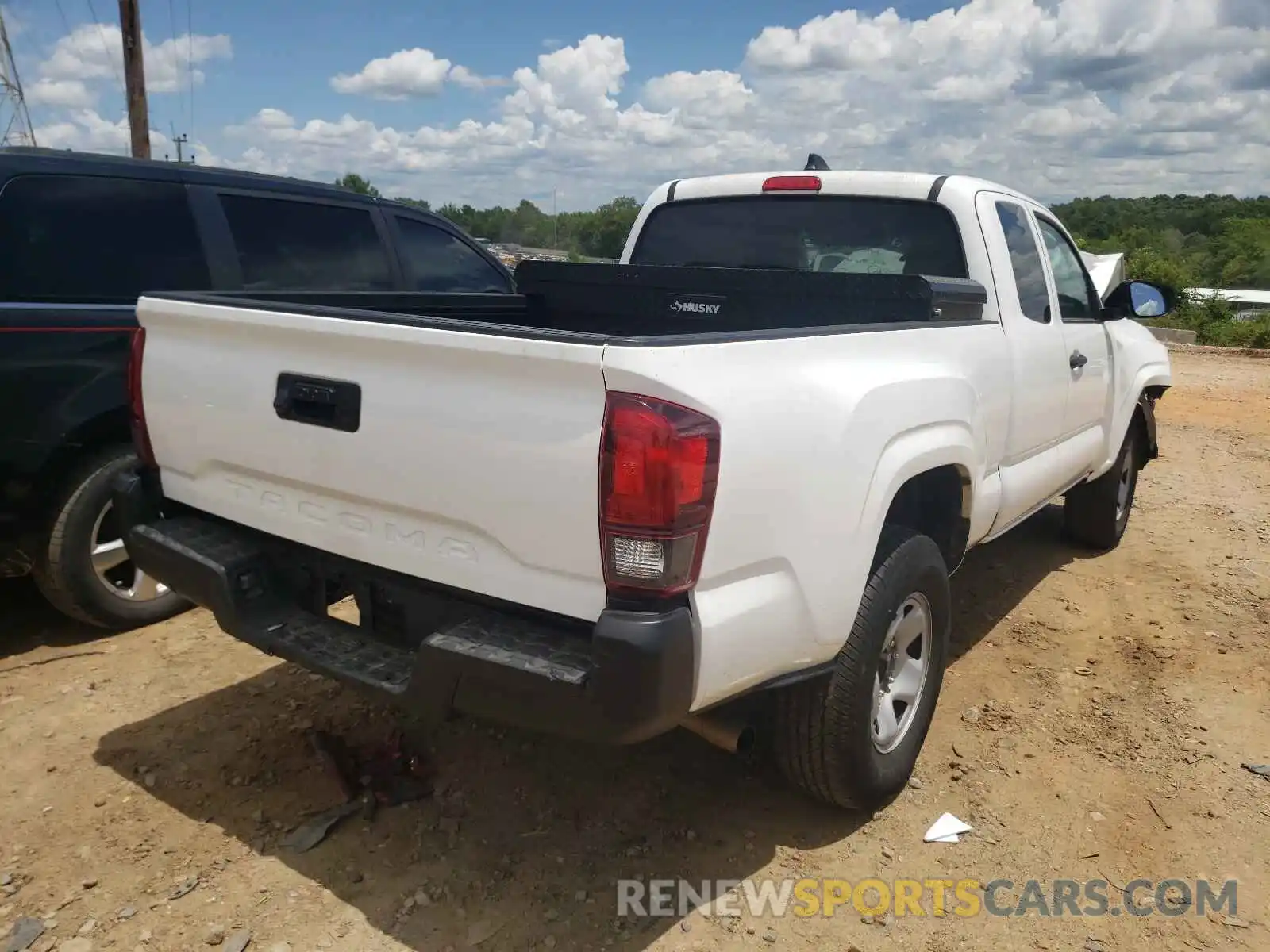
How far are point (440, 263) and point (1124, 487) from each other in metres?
4.37

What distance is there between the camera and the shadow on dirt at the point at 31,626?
Result: 4156 millimetres

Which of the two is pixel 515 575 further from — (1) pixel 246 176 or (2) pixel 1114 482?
(2) pixel 1114 482

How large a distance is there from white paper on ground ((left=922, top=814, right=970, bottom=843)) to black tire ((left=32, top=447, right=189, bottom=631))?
114 inches

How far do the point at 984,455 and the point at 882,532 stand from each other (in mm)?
740

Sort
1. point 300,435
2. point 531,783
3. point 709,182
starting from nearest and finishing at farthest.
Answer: point 300,435
point 531,783
point 709,182

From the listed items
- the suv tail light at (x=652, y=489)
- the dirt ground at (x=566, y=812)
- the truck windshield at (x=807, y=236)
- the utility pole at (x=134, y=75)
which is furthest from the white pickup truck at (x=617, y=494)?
the utility pole at (x=134, y=75)

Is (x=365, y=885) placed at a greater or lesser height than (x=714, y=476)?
lesser

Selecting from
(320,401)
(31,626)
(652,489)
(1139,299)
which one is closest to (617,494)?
(652,489)

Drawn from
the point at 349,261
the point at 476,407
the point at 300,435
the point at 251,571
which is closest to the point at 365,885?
the point at 251,571

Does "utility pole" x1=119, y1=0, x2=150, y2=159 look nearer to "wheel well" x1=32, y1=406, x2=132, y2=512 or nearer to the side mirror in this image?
"wheel well" x1=32, y1=406, x2=132, y2=512

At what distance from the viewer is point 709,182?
15.2 feet

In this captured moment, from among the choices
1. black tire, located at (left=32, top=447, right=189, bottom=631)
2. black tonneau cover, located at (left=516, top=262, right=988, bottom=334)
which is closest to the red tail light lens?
black tonneau cover, located at (left=516, top=262, right=988, bottom=334)

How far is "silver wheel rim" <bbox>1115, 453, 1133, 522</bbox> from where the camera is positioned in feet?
19.0

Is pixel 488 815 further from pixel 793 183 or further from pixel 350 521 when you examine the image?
pixel 793 183
